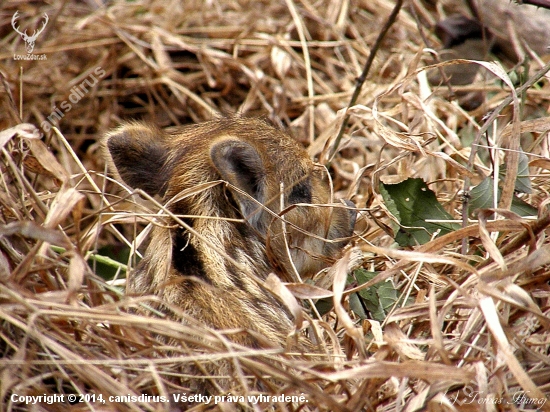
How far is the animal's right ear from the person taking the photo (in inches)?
131

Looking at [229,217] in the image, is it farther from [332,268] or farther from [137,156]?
[137,156]

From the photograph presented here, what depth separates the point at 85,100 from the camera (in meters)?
5.71

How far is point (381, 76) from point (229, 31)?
1.51m

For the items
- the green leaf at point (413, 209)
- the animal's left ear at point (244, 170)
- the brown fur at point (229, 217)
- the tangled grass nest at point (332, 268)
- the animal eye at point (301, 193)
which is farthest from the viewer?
the animal eye at point (301, 193)

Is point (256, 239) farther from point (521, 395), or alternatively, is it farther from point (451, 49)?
point (451, 49)

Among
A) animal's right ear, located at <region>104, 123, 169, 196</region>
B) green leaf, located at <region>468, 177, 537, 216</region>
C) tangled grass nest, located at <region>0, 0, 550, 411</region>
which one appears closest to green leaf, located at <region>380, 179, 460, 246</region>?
tangled grass nest, located at <region>0, 0, 550, 411</region>

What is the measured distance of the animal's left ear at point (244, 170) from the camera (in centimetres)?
281

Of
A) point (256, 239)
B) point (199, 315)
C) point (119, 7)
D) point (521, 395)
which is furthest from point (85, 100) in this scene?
point (521, 395)

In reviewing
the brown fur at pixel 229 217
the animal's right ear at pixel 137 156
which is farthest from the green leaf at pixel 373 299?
the animal's right ear at pixel 137 156

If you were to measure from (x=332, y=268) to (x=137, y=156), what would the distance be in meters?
1.20

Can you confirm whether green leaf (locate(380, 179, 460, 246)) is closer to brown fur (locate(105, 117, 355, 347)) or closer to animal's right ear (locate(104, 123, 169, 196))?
brown fur (locate(105, 117, 355, 347))

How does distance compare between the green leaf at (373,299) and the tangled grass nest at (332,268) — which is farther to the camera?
the green leaf at (373,299)

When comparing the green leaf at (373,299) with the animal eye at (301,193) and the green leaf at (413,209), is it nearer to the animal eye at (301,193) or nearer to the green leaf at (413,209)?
the green leaf at (413,209)

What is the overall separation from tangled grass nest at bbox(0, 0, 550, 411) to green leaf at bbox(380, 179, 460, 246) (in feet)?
0.24
